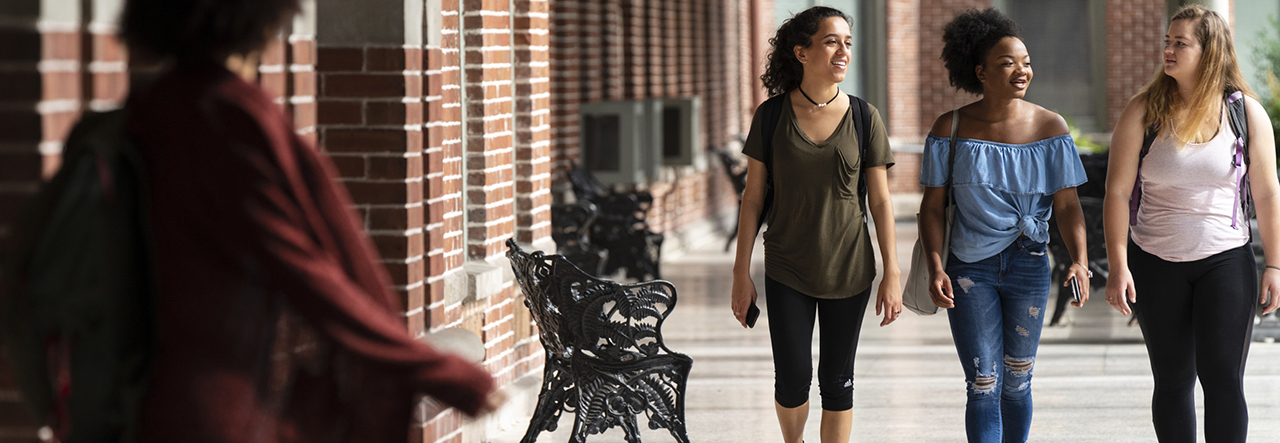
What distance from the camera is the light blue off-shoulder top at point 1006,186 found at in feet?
14.4

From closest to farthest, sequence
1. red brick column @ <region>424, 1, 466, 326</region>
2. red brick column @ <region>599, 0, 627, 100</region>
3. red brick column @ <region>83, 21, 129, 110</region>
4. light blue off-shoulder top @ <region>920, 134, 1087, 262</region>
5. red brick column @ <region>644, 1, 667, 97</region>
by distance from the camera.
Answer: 1. red brick column @ <region>83, 21, 129, 110</region>
2. light blue off-shoulder top @ <region>920, 134, 1087, 262</region>
3. red brick column @ <region>424, 1, 466, 326</region>
4. red brick column @ <region>599, 0, 627, 100</region>
5. red brick column @ <region>644, 1, 667, 97</region>

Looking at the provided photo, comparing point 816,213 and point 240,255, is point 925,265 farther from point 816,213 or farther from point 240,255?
point 240,255

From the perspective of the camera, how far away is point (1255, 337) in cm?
816

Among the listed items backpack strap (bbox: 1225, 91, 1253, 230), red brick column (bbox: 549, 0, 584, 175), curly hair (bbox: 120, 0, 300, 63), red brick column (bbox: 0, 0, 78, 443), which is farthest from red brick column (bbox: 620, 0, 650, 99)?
curly hair (bbox: 120, 0, 300, 63)

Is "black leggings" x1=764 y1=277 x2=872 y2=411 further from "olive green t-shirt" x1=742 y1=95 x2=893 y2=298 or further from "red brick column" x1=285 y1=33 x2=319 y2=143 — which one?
Result: "red brick column" x1=285 y1=33 x2=319 y2=143

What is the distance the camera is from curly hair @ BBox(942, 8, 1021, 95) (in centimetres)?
449

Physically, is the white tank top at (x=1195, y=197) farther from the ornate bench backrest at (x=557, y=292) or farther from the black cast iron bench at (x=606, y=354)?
the ornate bench backrest at (x=557, y=292)

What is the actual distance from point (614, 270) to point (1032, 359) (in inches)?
274

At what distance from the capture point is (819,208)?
4422mm

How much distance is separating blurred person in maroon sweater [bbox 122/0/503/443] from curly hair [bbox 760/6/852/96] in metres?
2.56

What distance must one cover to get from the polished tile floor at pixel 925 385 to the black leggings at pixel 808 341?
1.40m

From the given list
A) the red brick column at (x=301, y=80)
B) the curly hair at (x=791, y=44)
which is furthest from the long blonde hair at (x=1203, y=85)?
the red brick column at (x=301, y=80)

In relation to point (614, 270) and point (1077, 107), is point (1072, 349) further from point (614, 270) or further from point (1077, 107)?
point (1077, 107)

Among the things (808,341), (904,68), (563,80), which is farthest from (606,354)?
(904,68)
